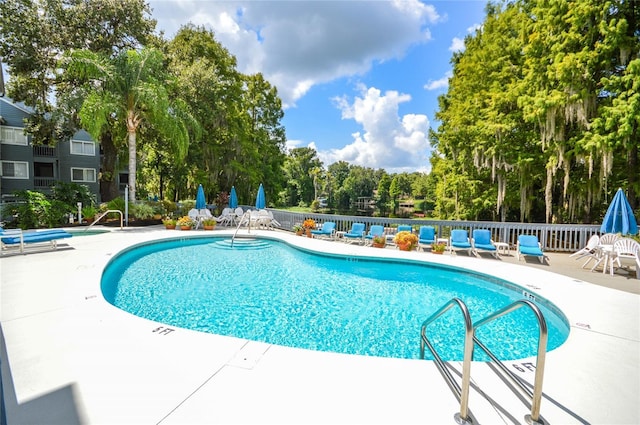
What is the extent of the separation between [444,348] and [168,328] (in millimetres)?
3578

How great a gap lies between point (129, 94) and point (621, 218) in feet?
60.3

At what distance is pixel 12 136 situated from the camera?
19.8 meters

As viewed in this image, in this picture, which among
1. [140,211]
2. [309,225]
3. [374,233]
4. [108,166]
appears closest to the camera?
[374,233]

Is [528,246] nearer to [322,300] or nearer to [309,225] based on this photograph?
[322,300]

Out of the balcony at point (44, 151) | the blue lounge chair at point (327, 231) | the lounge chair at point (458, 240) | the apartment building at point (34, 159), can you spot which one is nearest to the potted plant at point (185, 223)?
the blue lounge chair at point (327, 231)

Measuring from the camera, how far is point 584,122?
32.8ft

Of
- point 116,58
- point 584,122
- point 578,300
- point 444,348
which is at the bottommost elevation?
point 444,348

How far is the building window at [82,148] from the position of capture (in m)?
22.5

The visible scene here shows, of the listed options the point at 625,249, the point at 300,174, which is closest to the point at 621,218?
the point at 625,249

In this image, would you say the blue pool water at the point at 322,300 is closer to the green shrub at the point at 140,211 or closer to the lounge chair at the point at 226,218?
the lounge chair at the point at 226,218

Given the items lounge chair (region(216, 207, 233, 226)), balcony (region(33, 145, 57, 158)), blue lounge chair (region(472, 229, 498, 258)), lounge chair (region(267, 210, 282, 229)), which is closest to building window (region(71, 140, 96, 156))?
balcony (region(33, 145, 57, 158))

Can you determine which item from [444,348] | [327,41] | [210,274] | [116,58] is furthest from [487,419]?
[116,58]

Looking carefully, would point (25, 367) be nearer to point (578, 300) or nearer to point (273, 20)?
point (578, 300)

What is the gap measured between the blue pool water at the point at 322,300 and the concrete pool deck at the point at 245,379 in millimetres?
621
